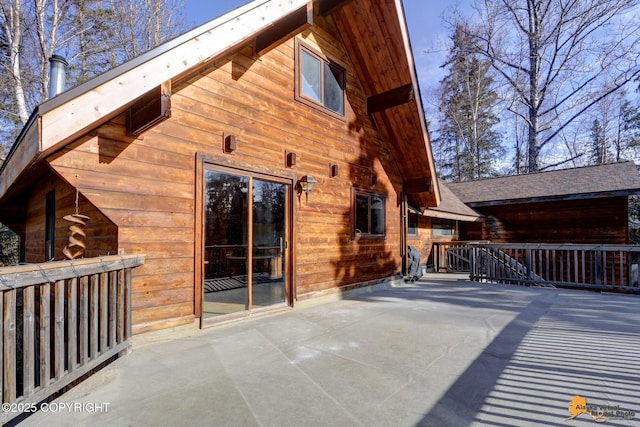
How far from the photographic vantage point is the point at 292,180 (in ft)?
16.6

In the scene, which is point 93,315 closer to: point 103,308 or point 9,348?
point 103,308

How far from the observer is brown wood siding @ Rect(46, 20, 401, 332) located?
3277mm

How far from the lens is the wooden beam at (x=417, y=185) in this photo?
26.1ft

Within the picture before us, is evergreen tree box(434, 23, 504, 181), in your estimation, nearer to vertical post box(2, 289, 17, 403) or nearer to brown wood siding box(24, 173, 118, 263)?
brown wood siding box(24, 173, 118, 263)

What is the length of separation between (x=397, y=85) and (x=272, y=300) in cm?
498

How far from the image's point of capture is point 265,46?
4.48 meters

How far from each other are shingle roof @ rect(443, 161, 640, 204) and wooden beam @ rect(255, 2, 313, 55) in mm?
10029

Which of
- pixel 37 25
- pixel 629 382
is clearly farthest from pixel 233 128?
pixel 37 25

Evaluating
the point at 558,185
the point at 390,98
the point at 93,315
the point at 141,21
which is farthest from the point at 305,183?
the point at 141,21

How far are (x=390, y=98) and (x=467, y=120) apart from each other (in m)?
16.9

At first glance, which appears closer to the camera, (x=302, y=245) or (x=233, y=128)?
(x=233, y=128)

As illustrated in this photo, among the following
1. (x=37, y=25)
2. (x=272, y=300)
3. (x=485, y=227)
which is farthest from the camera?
(x=485, y=227)

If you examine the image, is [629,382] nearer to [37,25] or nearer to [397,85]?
[397,85]

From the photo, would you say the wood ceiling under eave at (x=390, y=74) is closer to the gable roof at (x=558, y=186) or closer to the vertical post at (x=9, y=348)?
the gable roof at (x=558, y=186)
